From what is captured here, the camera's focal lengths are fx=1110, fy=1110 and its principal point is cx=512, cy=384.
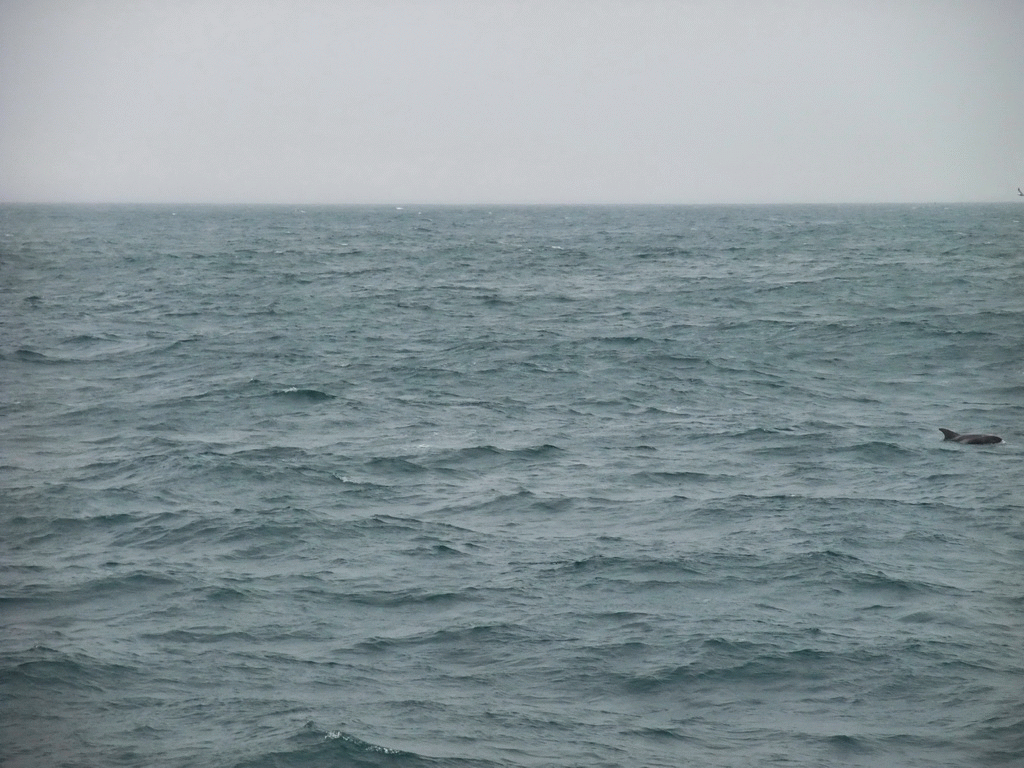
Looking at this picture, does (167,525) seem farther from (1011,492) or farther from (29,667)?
(1011,492)

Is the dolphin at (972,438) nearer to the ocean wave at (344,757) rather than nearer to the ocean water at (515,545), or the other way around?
the ocean water at (515,545)

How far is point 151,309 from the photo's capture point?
49.0m

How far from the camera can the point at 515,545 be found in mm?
19172

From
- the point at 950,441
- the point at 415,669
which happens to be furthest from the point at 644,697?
the point at 950,441

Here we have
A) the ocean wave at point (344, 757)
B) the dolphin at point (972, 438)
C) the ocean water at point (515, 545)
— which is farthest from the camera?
the dolphin at point (972, 438)

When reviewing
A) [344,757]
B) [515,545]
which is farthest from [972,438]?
[344,757]

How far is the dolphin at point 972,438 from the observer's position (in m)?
25.2

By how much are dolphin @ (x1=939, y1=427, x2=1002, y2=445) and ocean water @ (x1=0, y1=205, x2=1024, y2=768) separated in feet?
1.03

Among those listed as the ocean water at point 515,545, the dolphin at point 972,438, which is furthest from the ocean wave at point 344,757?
the dolphin at point 972,438

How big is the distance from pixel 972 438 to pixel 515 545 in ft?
40.1

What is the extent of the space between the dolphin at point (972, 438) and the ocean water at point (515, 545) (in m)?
0.31

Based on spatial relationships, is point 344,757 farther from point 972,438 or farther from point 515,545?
point 972,438

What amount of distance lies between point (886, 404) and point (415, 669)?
19.3 m

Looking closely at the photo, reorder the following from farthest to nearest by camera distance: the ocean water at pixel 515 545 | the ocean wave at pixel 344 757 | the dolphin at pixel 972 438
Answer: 1. the dolphin at pixel 972 438
2. the ocean water at pixel 515 545
3. the ocean wave at pixel 344 757
